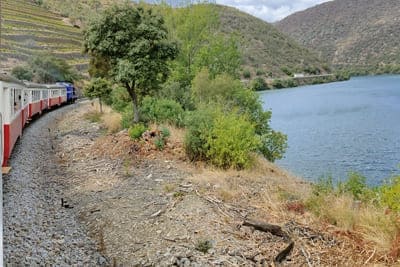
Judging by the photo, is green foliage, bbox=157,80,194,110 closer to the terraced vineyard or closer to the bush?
the bush

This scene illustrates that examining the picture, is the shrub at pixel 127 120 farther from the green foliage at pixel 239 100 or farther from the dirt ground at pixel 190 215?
the dirt ground at pixel 190 215

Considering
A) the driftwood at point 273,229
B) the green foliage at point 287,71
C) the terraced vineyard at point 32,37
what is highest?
the terraced vineyard at point 32,37

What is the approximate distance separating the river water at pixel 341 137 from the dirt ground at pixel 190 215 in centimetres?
677

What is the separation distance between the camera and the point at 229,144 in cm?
1282

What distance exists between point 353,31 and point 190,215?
420 ft

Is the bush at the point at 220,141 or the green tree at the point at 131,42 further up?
the green tree at the point at 131,42

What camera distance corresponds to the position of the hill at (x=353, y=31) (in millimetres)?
111188

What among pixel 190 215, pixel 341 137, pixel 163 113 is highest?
pixel 163 113

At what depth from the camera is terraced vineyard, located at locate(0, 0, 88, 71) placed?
61.8 m

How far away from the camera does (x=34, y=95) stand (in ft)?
82.3

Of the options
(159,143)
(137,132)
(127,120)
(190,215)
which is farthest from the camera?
(127,120)

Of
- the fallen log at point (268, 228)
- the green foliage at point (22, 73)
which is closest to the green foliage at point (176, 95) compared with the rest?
the fallen log at point (268, 228)

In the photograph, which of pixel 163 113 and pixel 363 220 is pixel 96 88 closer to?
pixel 163 113

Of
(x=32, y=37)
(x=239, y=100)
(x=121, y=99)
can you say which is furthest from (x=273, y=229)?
(x=32, y=37)
